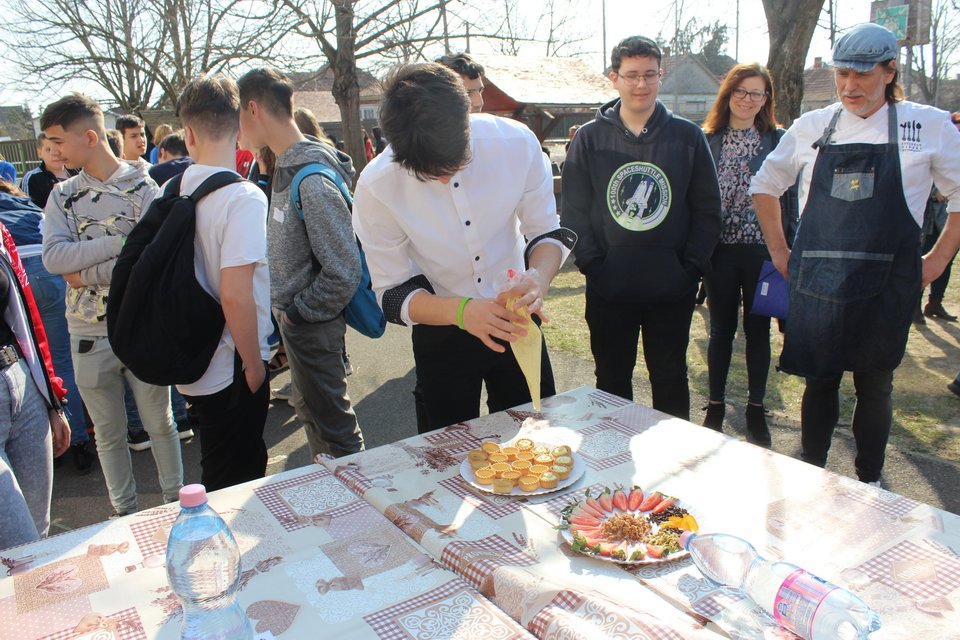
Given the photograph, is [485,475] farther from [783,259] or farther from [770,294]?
[770,294]

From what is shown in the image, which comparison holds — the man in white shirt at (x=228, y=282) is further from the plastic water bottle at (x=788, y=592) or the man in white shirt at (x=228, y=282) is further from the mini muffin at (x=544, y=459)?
the plastic water bottle at (x=788, y=592)

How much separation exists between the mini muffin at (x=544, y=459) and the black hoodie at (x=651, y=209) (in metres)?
1.35

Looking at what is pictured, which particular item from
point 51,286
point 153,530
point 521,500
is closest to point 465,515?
point 521,500

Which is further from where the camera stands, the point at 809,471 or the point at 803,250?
the point at 803,250

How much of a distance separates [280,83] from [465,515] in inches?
76.8

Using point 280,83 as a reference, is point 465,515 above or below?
below

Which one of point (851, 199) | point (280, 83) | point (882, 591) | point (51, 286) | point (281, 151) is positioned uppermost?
point (280, 83)

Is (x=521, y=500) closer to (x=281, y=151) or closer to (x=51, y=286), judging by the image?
(x=281, y=151)

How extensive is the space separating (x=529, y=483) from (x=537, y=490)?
0.02m

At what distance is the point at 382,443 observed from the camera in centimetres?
388

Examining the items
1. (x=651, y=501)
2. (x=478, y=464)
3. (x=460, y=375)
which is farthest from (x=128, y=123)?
(x=651, y=501)

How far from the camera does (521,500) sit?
155 cm


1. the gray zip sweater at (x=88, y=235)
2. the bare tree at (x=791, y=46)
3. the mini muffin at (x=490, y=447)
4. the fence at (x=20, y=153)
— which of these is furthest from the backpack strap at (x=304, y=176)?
the fence at (x=20, y=153)

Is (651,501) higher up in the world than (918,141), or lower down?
lower down
